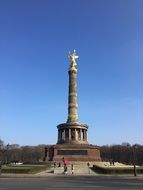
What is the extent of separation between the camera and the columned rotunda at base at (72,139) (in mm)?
68062

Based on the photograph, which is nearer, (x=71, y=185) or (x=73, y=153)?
(x=71, y=185)

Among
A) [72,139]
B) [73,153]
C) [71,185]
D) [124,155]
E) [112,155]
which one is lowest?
[71,185]

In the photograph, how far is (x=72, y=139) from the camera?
72.2m

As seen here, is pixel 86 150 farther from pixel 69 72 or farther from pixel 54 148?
pixel 69 72

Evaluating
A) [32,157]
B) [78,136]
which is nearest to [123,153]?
[32,157]

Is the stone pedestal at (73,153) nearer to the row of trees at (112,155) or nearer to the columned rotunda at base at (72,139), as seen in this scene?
the columned rotunda at base at (72,139)

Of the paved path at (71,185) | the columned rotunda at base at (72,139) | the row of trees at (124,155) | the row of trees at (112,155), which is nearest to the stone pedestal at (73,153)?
the columned rotunda at base at (72,139)

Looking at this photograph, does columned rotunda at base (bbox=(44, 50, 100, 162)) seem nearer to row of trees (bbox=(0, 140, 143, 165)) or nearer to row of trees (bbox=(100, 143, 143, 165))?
row of trees (bbox=(0, 140, 143, 165))

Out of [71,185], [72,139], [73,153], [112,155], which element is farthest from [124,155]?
[71,185]

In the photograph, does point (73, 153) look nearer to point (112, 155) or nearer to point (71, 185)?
point (71, 185)

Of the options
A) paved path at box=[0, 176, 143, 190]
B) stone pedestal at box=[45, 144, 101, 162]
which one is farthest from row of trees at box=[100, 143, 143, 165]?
paved path at box=[0, 176, 143, 190]

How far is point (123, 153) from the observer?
5438 inches

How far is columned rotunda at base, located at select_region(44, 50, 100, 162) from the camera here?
68062 millimetres

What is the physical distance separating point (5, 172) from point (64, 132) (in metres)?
30.9
